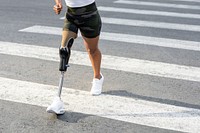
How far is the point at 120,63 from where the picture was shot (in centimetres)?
562

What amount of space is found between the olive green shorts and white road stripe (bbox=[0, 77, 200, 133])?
0.73 meters

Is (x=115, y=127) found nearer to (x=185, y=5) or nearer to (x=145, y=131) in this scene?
(x=145, y=131)

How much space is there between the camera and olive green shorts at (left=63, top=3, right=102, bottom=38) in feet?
13.1

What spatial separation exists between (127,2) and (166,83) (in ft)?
20.7

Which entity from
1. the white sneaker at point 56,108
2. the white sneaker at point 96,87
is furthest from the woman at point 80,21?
the white sneaker at point 96,87

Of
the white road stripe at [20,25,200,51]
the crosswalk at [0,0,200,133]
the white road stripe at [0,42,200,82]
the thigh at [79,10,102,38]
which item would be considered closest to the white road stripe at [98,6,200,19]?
the crosswalk at [0,0,200,133]

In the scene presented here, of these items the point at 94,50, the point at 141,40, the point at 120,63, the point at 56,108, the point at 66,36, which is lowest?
the point at 141,40

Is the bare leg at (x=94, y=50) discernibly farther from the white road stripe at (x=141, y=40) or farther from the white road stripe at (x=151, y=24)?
the white road stripe at (x=151, y=24)

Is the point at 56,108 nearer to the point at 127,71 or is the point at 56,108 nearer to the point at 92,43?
the point at 92,43

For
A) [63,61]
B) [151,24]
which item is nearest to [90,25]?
[63,61]

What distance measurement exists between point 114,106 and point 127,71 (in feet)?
4.03

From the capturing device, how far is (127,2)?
428 inches

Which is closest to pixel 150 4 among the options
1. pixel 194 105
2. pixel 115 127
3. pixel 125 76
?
pixel 125 76

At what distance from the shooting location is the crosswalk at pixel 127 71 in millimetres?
3914
